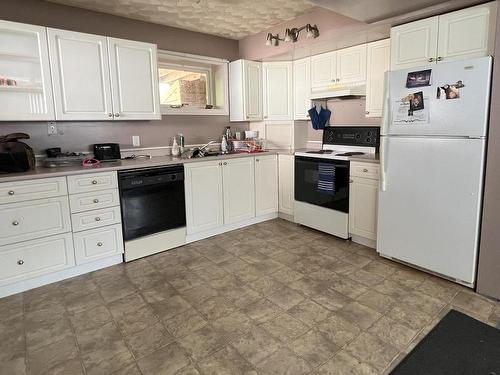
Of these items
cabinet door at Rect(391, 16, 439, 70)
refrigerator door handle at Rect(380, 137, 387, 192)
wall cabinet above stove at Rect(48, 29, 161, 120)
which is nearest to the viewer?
cabinet door at Rect(391, 16, 439, 70)

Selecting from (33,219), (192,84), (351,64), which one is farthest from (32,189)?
(351,64)

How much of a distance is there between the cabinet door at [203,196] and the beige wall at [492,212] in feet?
8.15

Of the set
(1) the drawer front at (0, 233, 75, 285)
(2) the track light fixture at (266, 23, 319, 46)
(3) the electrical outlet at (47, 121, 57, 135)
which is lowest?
(1) the drawer front at (0, 233, 75, 285)

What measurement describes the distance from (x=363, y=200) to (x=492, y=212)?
3.73ft

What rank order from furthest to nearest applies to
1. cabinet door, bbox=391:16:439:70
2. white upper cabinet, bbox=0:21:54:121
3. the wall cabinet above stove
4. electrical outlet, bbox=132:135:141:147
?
electrical outlet, bbox=132:135:141:147 < the wall cabinet above stove < white upper cabinet, bbox=0:21:54:121 < cabinet door, bbox=391:16:439:70

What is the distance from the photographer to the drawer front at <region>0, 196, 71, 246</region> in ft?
8.15

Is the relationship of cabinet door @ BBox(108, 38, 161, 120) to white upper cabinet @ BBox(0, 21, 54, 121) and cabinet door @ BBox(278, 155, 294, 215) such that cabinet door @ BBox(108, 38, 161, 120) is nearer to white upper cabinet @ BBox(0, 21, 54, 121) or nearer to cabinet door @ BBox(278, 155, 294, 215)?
white upper cabinet @ BBox(0, 21, 54, 121)

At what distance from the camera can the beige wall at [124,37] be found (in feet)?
9.89

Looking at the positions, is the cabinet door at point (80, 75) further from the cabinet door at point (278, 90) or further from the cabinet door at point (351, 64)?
the cabinet door at point (351, 64)

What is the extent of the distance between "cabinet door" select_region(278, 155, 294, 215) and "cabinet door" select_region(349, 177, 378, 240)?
91cm

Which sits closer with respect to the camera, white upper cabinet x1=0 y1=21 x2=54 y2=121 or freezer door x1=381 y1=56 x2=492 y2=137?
freezer door x1=381 y1=56 x2=492 y2=137

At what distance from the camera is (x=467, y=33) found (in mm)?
2369

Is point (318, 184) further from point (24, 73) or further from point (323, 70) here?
point (24, 73)

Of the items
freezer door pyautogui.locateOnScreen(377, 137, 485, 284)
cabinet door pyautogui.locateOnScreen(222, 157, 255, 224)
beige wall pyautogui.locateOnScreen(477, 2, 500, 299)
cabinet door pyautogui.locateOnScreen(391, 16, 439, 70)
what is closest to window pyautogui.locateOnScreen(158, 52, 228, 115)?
cabinet door pyautogui.locateOnScreen(222, 157, 255, 224)
